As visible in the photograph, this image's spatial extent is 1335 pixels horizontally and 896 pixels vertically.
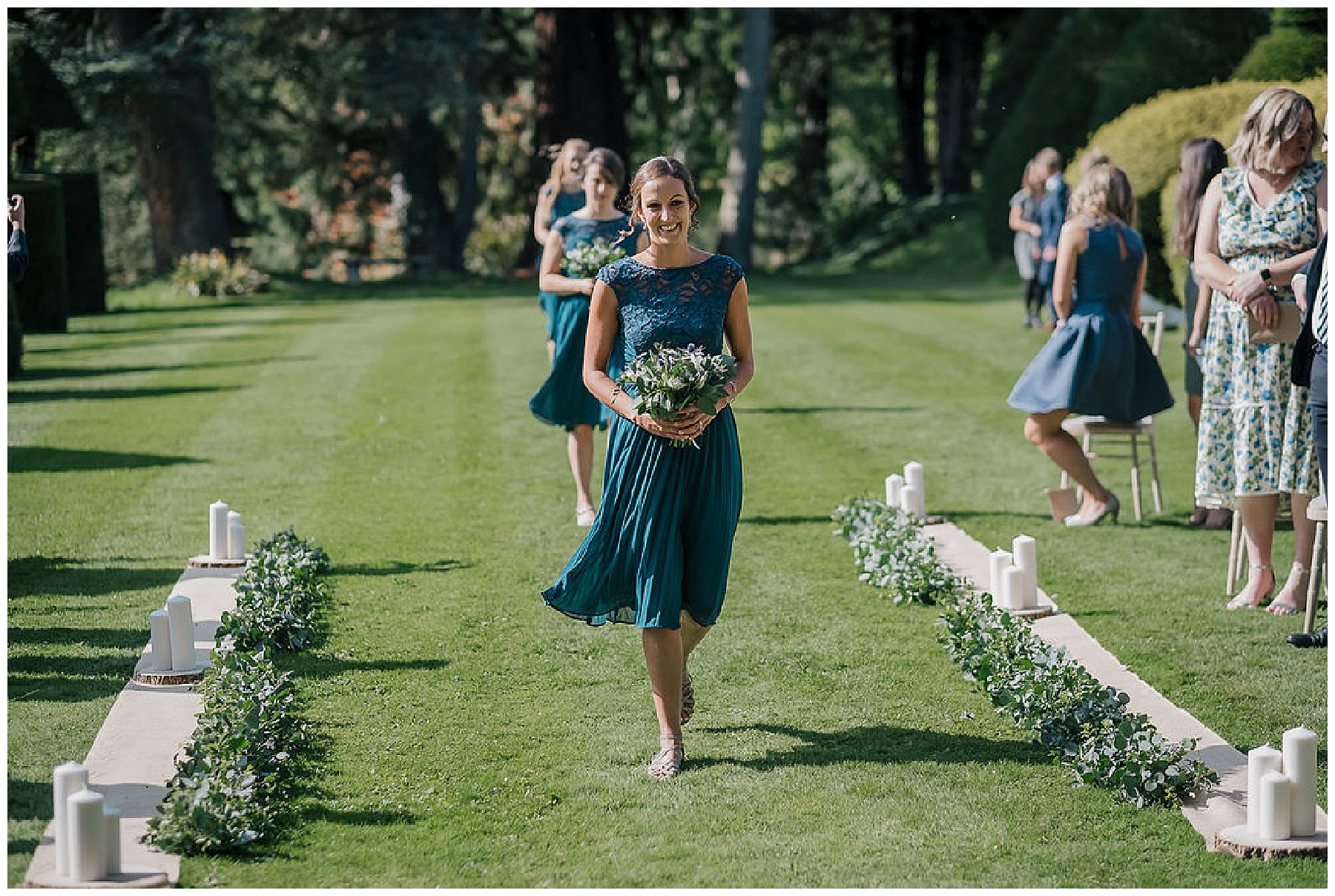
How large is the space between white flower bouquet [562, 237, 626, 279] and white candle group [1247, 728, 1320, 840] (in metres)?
5.38

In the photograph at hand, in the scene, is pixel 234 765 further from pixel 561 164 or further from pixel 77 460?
pixel 77 460

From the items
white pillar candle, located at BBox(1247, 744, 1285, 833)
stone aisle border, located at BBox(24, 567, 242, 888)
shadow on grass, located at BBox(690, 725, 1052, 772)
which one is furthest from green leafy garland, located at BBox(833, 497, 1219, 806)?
stone aisle border, located at BBox(24, 567, 242, 888)

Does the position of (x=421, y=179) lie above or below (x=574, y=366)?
above

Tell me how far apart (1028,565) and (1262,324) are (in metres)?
1.52

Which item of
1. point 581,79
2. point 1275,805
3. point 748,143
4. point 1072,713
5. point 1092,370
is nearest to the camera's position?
point 1275,805

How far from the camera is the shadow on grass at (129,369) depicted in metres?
18.1

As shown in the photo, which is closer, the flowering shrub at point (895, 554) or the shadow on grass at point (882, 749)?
the shadow on grass at point (882, 749)

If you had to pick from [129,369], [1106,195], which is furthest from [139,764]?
[129,369]

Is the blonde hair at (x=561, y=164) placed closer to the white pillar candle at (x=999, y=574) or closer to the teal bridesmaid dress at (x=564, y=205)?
the teal bridesmaid dress at (x=564, y=205)

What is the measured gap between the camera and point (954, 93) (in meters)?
44.7

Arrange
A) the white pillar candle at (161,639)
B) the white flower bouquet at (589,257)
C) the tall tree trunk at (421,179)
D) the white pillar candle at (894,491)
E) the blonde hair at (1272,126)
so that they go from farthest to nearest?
the tall tree trunk at (421,179) < the white pillar candle at (894,491) < the white flower bouquet at (589,257) < the blonde hair at (1272,126) < the white pillar candle at (161,639)

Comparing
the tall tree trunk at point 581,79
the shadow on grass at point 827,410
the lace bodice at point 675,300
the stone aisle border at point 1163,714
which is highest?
the tall tree trunk at point 581,79

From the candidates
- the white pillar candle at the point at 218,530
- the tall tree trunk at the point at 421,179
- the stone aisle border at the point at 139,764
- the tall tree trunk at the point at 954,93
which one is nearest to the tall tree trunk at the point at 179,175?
the tall tree trunk at the point at 421,179

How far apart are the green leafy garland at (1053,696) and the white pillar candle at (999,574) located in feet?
0.31
